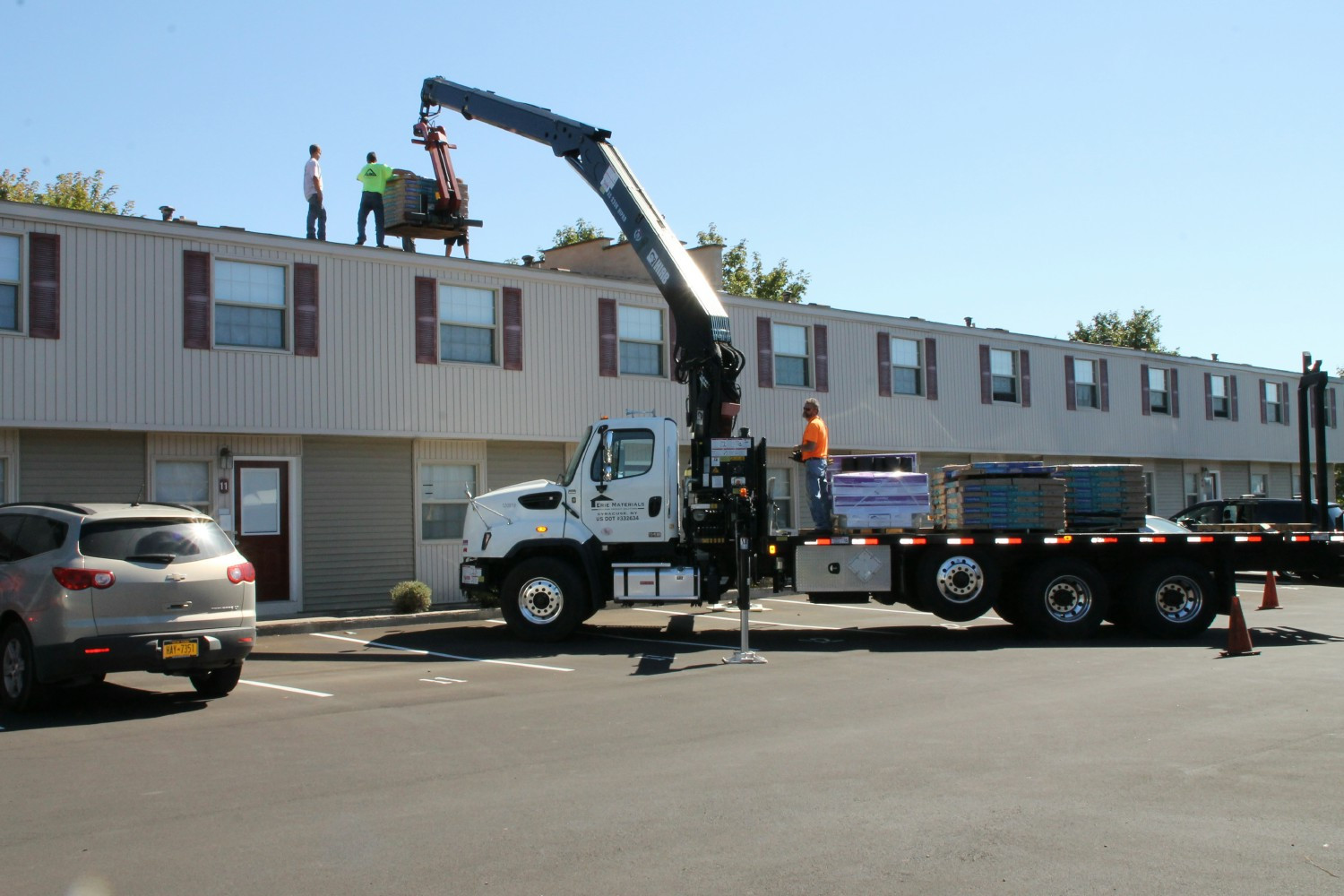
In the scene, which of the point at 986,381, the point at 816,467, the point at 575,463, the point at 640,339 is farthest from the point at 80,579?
the point at 986,381

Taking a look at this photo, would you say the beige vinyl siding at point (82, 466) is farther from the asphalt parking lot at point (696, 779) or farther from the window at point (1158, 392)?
the window at point (1158, 392)

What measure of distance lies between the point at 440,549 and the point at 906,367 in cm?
1158

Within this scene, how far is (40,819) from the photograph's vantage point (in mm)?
7016

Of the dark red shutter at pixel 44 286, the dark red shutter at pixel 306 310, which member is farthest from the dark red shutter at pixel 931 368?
the dark red shutter at pixel 44 286

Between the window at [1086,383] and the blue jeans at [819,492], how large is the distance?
17005 mm

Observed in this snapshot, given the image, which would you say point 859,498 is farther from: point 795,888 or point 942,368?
point 942,368

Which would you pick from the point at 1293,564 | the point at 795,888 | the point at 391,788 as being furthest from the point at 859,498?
the point at 795,888

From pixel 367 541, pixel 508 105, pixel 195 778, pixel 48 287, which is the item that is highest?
pixel 508 105

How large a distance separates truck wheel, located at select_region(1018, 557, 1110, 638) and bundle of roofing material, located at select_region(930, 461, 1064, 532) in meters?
0.53

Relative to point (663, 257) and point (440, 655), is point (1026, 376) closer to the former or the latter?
point (663, 257)

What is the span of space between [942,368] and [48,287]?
18051mm

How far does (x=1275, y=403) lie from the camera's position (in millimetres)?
37188

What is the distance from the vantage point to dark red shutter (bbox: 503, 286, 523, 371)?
20.8 meters

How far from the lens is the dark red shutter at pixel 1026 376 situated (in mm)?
29734
